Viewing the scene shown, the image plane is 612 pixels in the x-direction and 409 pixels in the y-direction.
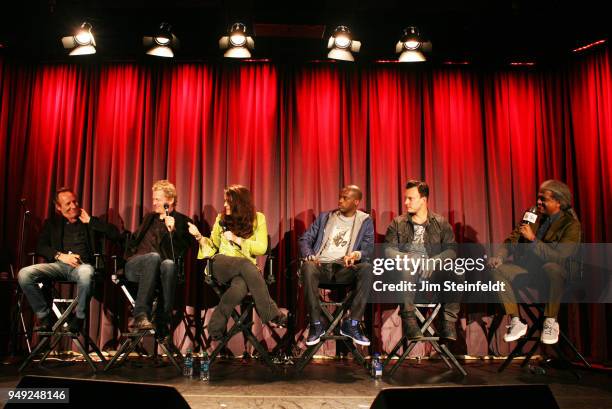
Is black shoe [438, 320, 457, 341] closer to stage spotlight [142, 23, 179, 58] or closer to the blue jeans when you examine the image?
the blue jeans

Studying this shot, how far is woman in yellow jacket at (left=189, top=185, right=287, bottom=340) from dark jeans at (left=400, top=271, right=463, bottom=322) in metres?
0.93

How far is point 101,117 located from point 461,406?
491cm

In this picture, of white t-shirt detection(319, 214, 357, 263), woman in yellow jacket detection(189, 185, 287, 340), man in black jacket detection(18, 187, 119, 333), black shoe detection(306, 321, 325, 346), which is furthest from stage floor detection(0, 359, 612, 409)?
white t-shirt detection(319, 214, 357, 263)

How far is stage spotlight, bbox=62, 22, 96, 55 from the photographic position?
4992mm

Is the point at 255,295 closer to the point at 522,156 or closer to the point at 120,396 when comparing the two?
the point at 120,396

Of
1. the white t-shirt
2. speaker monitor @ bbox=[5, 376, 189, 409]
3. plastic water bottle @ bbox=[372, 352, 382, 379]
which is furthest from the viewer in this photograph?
the white t-shirt

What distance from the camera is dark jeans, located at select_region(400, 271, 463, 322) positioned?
4.06 metres

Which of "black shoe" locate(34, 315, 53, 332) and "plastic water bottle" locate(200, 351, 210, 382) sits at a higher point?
"black shoe" locate(34, 315, 53, 332)

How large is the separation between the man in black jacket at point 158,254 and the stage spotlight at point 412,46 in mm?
2541

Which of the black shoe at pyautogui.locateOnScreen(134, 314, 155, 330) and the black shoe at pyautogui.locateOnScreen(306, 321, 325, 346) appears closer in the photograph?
the black shoe at pyautogui.locateOnScreen(134, 314, 155, 330)

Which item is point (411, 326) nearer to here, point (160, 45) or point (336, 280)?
point (336, 280)

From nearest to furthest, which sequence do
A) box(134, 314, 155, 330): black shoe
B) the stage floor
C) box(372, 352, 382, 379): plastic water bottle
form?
1. the stage floor
2. box(372, 352, 382, 379): plastic water bottle
3. box(134, 314, 155, 330): black shoe

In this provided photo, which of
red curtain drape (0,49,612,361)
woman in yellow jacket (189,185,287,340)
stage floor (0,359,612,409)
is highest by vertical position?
red curtain drape (0,49,612,361)

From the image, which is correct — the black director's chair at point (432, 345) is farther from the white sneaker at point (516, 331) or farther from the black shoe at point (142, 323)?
the black shoe at point (142, 323)
